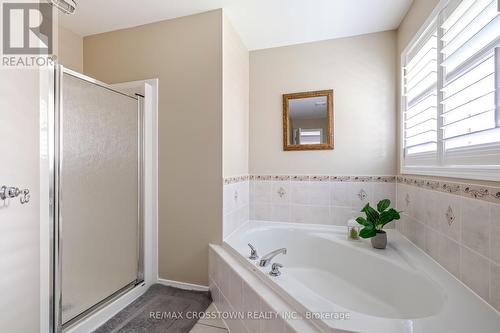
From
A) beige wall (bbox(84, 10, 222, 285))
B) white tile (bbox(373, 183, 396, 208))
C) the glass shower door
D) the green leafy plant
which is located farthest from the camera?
white tile (bbox(373, 183, 396, 208))

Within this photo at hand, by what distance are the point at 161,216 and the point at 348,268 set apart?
1584 mm

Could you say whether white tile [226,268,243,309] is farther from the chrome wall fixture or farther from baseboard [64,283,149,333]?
the chrome wall fixture

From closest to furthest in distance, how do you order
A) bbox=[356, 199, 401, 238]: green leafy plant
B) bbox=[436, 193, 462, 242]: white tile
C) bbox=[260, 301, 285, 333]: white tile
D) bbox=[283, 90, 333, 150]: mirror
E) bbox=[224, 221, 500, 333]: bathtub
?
bbox=[224, 221, 500, 333]: bathtub → bbox=[260, 301, 285, 333]: white tile → bbox=[436, 193, 462, 242]: white tile → bbox=[356, 199, 401, 238]: green leafy plant → bbox=[283, 90, 333, 150]: mirror

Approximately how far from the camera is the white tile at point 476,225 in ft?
3.19

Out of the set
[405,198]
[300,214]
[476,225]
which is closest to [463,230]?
[476,225]

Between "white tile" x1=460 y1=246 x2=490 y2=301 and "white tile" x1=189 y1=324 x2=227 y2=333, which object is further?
"white tile" x1=189 y1=324 x2=227 y2=333

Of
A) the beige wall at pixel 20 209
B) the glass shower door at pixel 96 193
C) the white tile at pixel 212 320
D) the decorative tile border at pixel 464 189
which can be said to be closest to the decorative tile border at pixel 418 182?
the decorative tile border at pixel 464 189

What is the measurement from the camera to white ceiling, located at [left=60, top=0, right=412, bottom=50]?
70.4 inches

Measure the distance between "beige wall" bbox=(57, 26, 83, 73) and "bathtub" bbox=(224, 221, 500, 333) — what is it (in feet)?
7.20

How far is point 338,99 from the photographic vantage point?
7.32ft

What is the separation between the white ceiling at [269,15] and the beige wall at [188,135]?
5.1 inches

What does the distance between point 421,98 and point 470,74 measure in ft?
1.78

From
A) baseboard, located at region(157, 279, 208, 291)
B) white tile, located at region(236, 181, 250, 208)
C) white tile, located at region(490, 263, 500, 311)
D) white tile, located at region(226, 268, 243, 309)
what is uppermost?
white tile, located at region(236, 181, 250, 208)

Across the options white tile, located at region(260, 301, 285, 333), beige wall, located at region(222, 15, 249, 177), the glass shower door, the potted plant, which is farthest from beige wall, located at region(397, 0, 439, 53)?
the glass shower door
